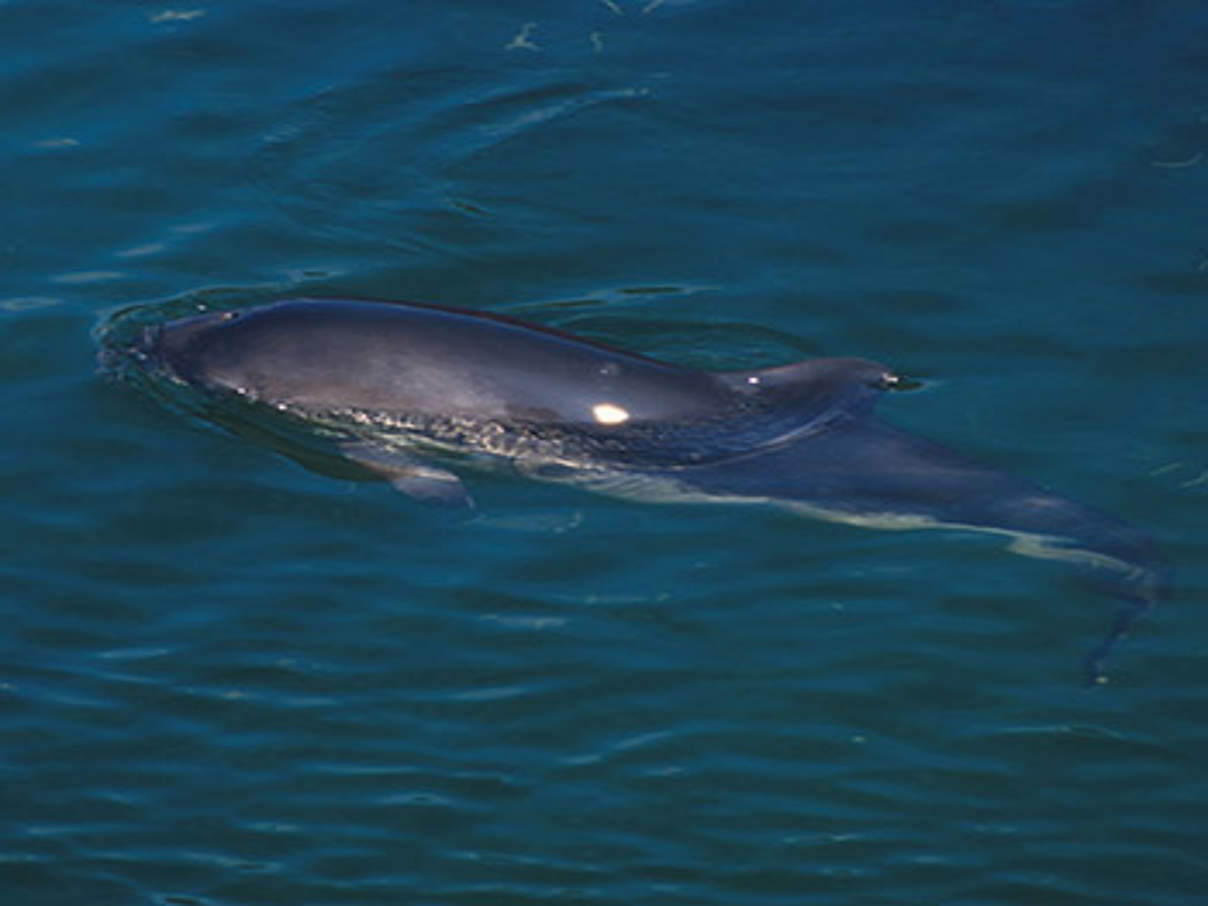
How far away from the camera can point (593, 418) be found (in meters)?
10.2

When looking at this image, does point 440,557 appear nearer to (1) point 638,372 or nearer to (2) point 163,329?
(1) point 638,372

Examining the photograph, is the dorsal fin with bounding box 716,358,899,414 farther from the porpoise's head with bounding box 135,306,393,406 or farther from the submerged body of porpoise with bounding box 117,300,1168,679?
the porpoise's head with bounding box 135,306,393,406

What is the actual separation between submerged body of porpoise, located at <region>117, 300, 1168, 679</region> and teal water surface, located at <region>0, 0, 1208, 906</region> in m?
0.16

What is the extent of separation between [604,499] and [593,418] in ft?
1.26

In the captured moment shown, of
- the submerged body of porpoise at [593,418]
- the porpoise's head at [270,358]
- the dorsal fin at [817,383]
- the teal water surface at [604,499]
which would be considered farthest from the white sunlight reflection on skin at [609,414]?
the porpoise's head at [270,358]

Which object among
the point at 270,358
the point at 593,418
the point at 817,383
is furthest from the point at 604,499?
the point at 270,358

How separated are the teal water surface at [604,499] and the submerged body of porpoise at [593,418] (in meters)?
0.16

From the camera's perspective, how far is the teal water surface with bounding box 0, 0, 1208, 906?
318 inches

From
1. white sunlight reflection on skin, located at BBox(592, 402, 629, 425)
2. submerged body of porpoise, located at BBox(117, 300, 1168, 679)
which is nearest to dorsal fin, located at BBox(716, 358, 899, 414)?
submerged body of porpoise, located at BBox(117, 300, 1168, 679)

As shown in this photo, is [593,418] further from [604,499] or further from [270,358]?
[270,358]

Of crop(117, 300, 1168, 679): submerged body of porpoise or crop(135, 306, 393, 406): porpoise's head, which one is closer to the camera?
crop(117, 300, 1168, 679): submerged body of porpoise

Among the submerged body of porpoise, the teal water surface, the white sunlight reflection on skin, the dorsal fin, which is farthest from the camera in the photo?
the dorsal fin

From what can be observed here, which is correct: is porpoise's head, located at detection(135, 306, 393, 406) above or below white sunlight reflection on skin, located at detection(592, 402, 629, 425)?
above

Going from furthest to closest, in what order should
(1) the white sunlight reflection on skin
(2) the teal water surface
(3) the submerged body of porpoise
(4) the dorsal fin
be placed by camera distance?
1. (4) the dorsal fin
2. (1) the white sunlight reflection on skin
3. (3) the submerged body of porpoise
4. (2) the teal water surface
